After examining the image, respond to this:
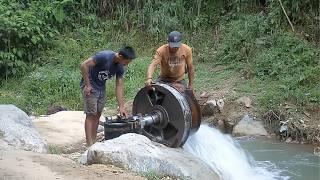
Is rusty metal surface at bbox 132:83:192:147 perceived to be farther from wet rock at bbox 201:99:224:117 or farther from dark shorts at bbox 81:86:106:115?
wet rock at bbox 201:99:224:117

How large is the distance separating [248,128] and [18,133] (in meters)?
4.60

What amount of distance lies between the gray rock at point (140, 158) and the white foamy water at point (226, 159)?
2.68 ft

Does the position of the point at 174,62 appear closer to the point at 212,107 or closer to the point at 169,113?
the point at 169,113

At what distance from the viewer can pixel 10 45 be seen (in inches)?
510

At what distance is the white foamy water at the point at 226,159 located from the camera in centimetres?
706

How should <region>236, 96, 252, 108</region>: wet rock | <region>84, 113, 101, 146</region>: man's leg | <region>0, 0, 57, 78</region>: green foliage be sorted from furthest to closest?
<region>0, 0, 57, 78</region>: green foliage, <region>236, 96, 252, 108</region>: wet rock, <region>84, 113, 101, 146</region>: man's leg

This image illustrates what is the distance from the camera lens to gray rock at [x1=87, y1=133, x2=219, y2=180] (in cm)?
555

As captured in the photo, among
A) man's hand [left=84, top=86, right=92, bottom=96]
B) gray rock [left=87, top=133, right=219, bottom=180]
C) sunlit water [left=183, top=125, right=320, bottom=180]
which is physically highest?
man's hand [left=84, top=86, right=92, bottom=96]

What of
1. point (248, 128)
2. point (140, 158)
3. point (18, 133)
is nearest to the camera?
point (140, 158)

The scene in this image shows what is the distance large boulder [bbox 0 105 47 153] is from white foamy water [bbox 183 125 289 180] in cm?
190

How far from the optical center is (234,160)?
759 cm

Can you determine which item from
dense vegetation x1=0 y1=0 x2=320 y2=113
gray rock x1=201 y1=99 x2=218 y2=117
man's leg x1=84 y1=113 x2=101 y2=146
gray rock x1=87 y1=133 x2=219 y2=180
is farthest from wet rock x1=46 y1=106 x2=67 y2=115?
gray rock x1=87 y1=133 x2=219 y2=180

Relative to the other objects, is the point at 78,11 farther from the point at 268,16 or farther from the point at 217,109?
the point at 217,109

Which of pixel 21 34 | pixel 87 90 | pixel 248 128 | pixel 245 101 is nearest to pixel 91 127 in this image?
pixel 87 90
